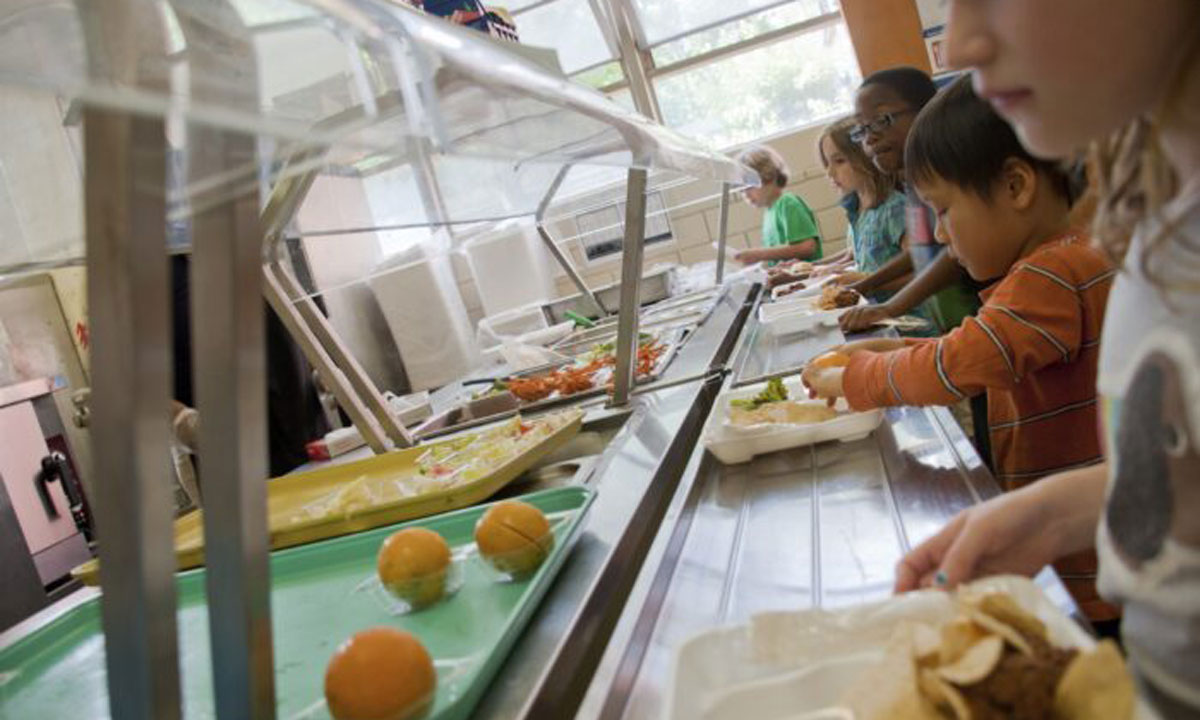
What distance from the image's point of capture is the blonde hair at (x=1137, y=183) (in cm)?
58

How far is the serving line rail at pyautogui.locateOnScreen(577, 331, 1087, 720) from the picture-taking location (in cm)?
86

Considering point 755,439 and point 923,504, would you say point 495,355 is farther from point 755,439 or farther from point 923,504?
point 923,504

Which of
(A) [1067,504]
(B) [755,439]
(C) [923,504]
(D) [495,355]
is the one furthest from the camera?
(D) [495,355]

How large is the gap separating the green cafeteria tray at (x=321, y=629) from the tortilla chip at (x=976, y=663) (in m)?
0.42

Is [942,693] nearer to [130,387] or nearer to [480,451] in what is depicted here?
[130,387]

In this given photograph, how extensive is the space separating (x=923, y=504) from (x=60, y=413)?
477 centimetres

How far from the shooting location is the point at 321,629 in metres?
1.05

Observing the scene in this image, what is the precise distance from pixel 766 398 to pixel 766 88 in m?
6.08

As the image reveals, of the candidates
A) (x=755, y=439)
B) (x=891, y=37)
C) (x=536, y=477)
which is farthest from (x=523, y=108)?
(x=891, y=37)

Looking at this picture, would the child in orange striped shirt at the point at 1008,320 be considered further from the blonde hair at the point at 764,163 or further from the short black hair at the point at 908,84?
the blonde hair at the point at 764,163

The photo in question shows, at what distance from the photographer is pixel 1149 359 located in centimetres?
58

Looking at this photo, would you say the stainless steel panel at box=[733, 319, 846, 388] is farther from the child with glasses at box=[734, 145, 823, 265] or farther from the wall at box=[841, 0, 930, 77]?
the wall at box=[841, 0, 930, 77]

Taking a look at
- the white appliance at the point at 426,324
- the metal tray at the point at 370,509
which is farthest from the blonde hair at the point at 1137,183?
the white appliance at the point at 426,324

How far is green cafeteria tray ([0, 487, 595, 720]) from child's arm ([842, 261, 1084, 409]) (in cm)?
54
